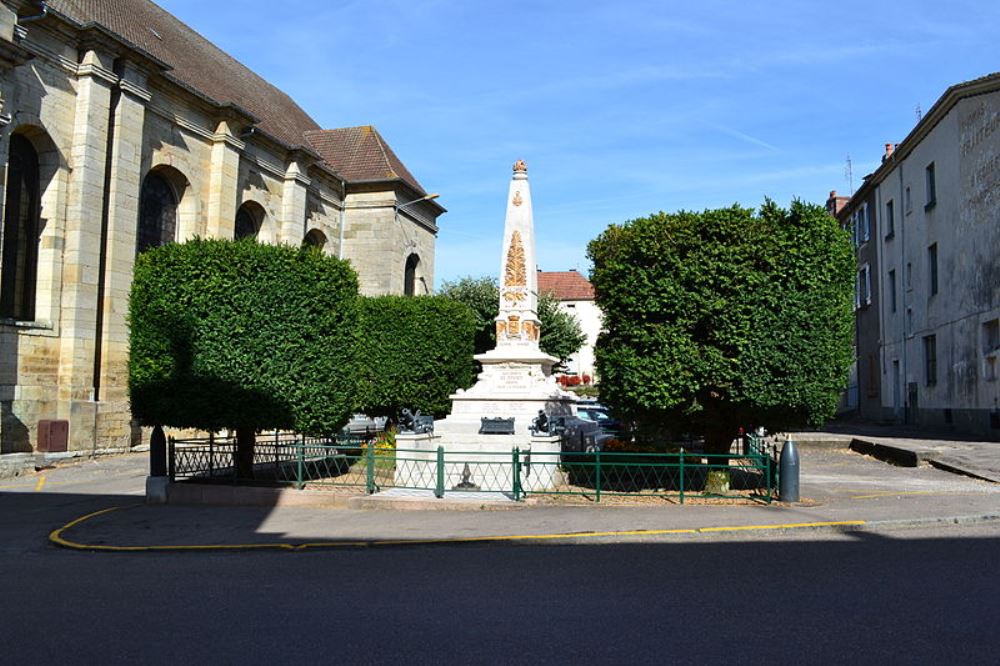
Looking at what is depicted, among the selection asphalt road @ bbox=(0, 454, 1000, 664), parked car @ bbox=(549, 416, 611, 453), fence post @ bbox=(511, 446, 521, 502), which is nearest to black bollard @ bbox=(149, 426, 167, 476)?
asphalt road @ bbox=(0, 454, 1000, 664)

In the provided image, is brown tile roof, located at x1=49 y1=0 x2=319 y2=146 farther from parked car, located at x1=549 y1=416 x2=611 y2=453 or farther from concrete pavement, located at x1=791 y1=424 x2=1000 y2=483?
concrete pavement, located at x1=791 y1=424 x2=1000 y2=483

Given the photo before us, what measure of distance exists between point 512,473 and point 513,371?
3.18 metres

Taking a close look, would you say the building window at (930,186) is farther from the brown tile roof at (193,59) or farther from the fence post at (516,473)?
the brown tile roof at (193,59)

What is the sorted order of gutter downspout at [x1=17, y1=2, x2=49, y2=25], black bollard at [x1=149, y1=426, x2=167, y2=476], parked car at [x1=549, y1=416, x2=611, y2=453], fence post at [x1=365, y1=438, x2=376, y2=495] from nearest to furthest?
fence post at [x1=365, y1=438, x2=376, y2=495], black bollard at [x1=149, y1=426, x2=167, y2=476], parked car at [x1=549, y1=416, x2=611, y2=453], gutter downspout at [x1=17, y1=2, x2=49, y2=25]

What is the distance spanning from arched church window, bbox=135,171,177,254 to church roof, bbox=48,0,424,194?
3169 millimetres

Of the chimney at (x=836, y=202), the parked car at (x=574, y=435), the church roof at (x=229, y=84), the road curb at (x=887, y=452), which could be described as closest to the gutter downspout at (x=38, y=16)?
the church roof at (x=229, y=84)

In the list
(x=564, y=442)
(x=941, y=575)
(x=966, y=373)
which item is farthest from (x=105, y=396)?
(x=966, y=373)

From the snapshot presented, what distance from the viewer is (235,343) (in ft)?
41.8

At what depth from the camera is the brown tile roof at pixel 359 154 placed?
34.9 meters

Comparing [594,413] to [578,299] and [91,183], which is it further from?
[578,299]

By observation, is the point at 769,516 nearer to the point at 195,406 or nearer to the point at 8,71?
the point at 195,406

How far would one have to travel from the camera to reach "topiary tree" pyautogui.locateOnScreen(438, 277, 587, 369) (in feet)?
110

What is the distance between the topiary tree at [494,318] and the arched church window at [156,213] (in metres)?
12.1

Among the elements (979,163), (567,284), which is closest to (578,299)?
(567,284)
